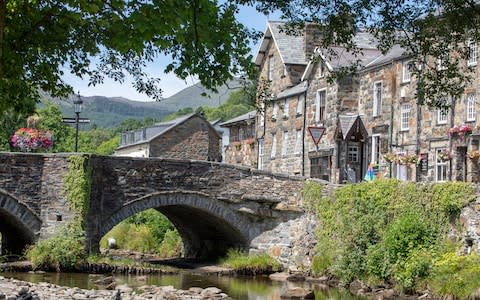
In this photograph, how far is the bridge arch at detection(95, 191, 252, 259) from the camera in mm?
31125

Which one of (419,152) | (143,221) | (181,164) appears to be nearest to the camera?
(181,164)

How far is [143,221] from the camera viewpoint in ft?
137

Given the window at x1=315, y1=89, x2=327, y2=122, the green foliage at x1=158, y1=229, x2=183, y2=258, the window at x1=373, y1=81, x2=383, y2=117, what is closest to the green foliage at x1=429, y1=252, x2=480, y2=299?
the window at x1=373, y1=81, x2=383, y2=117

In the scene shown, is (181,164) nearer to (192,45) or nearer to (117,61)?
(117,61)

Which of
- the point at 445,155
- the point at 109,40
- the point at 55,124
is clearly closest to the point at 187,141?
the point at 55,124

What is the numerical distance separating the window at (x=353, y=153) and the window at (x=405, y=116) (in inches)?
155

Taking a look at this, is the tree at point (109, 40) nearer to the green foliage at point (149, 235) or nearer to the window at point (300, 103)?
the green foliage at point (149, 235)

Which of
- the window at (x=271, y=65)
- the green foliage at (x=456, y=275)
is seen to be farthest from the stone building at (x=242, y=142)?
the green foliage at (x=456, y=275)

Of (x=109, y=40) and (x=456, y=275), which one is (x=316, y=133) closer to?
(x=456, y=275)

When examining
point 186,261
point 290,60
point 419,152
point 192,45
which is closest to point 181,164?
point 186,261

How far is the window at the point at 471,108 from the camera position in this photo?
32031mm

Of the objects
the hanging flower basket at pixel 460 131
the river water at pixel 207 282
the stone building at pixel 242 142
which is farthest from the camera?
the stone building at pixel 242 142

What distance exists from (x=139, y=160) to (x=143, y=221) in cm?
1129

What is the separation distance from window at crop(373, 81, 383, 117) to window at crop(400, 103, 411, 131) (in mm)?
1853
